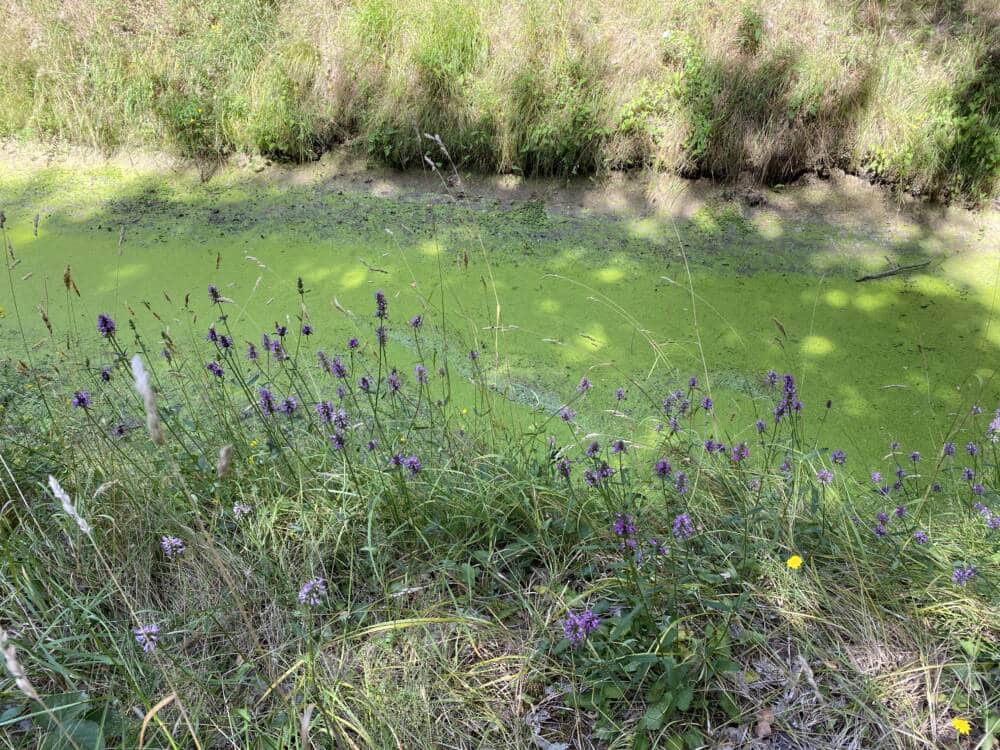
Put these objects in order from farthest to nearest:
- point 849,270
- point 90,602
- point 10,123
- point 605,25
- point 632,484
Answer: point 10,123, point 605,25, point 849,270, point 632,484, point 90,602

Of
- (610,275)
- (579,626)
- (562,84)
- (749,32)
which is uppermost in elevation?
(749,32)

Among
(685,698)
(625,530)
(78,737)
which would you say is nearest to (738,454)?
(625,530)

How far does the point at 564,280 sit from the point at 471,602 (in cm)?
211

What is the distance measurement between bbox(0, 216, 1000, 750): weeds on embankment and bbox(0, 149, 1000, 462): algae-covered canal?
3.01 feet

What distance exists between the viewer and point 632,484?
1718 mm

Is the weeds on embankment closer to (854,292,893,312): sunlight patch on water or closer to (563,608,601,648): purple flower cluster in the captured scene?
(563,608,601,648): purple flower cluster

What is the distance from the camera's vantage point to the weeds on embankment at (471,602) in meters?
1.23

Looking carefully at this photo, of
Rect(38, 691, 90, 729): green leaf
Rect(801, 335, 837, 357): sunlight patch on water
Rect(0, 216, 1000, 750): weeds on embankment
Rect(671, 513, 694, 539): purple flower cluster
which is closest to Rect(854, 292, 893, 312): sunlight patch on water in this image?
Rect(801, 335, 837, 357): sunlight patch on water

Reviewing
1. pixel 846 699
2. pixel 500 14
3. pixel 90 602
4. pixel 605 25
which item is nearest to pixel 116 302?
pixel 90 602

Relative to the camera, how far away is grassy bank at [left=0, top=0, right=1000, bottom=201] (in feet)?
11.6

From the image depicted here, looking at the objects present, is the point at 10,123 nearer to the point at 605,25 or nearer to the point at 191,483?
the point at 605,25

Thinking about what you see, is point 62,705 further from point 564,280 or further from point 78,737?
point 564,280

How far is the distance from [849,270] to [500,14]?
2133 mm

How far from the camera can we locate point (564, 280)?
335cm
